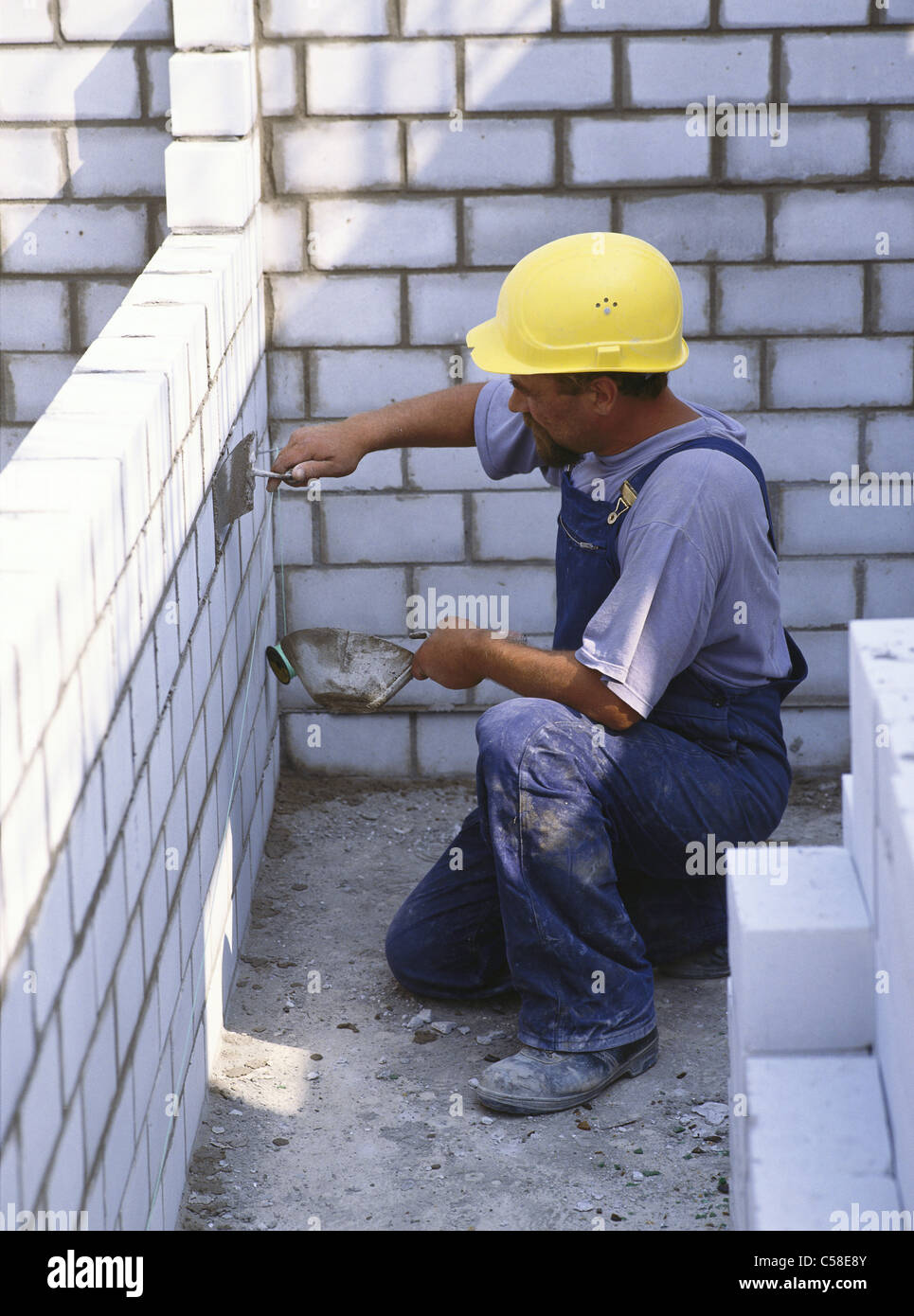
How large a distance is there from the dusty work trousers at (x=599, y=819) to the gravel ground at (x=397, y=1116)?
0.61 feet

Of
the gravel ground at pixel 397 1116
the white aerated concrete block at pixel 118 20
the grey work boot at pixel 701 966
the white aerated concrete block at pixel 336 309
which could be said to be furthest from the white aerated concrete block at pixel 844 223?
the gravel ground at pixel 397 1116

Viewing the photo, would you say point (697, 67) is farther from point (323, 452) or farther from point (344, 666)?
point (344, 666)

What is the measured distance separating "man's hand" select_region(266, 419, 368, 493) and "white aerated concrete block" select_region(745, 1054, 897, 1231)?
193cm

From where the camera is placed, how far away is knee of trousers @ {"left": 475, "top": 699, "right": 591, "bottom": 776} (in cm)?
329

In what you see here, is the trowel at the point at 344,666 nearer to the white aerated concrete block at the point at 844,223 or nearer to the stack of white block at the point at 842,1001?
the stack of white block at the point at 842,1001

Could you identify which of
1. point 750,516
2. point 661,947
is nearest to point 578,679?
point 750,516

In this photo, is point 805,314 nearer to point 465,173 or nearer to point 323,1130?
point 465,173

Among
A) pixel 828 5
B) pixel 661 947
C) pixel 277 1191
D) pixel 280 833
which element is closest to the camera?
pixel 277 1191

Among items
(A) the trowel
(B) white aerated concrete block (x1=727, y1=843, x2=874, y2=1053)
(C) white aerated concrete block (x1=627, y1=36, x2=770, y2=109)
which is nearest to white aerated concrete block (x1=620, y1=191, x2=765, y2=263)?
(C) white aerated concrete block (x1=627, y1=36, x2=770, y2=109)

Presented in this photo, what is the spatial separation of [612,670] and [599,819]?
0.34 metres

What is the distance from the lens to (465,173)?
4.42 m

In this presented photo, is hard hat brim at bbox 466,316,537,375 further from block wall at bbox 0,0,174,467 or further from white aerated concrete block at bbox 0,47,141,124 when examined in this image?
white aerated concrete block at bbox 0,47,141,124

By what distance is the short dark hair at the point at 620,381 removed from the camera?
10.8 feet
